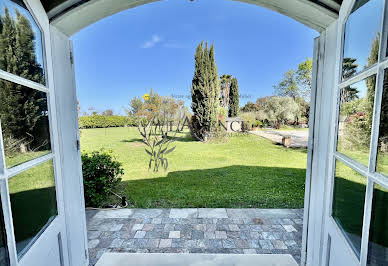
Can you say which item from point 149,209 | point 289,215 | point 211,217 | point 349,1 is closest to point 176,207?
point 149,209

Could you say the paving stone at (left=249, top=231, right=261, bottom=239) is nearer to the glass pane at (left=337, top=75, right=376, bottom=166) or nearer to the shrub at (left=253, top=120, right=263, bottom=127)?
the glass pane at (left=337, top=75, right=376, bottom=166)

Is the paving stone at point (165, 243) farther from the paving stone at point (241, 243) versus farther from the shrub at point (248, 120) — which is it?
the shrub at point (248, 120)

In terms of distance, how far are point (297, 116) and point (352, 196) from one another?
6.19 m

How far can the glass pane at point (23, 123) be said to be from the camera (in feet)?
2.36

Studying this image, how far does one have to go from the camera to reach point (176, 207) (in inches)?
103

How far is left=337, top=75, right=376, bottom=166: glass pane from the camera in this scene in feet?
2.34

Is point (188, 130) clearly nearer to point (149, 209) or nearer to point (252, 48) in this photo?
point (149, 209)

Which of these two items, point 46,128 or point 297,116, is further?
point 297,116

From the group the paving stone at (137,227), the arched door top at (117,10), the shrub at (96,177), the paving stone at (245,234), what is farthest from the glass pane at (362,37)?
the shrub at (96,177)

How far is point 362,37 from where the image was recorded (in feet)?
2.58

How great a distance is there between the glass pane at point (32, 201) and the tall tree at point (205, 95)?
4.91 m

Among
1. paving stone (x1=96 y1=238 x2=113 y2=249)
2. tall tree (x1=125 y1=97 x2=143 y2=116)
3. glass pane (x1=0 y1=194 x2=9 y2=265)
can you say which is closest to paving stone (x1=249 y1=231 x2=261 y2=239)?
paving stone (x1=96 y1=238 x2=113 y2=249)

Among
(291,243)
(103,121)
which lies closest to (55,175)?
(291,243)

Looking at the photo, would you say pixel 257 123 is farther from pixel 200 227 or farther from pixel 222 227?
pixel 200 227
